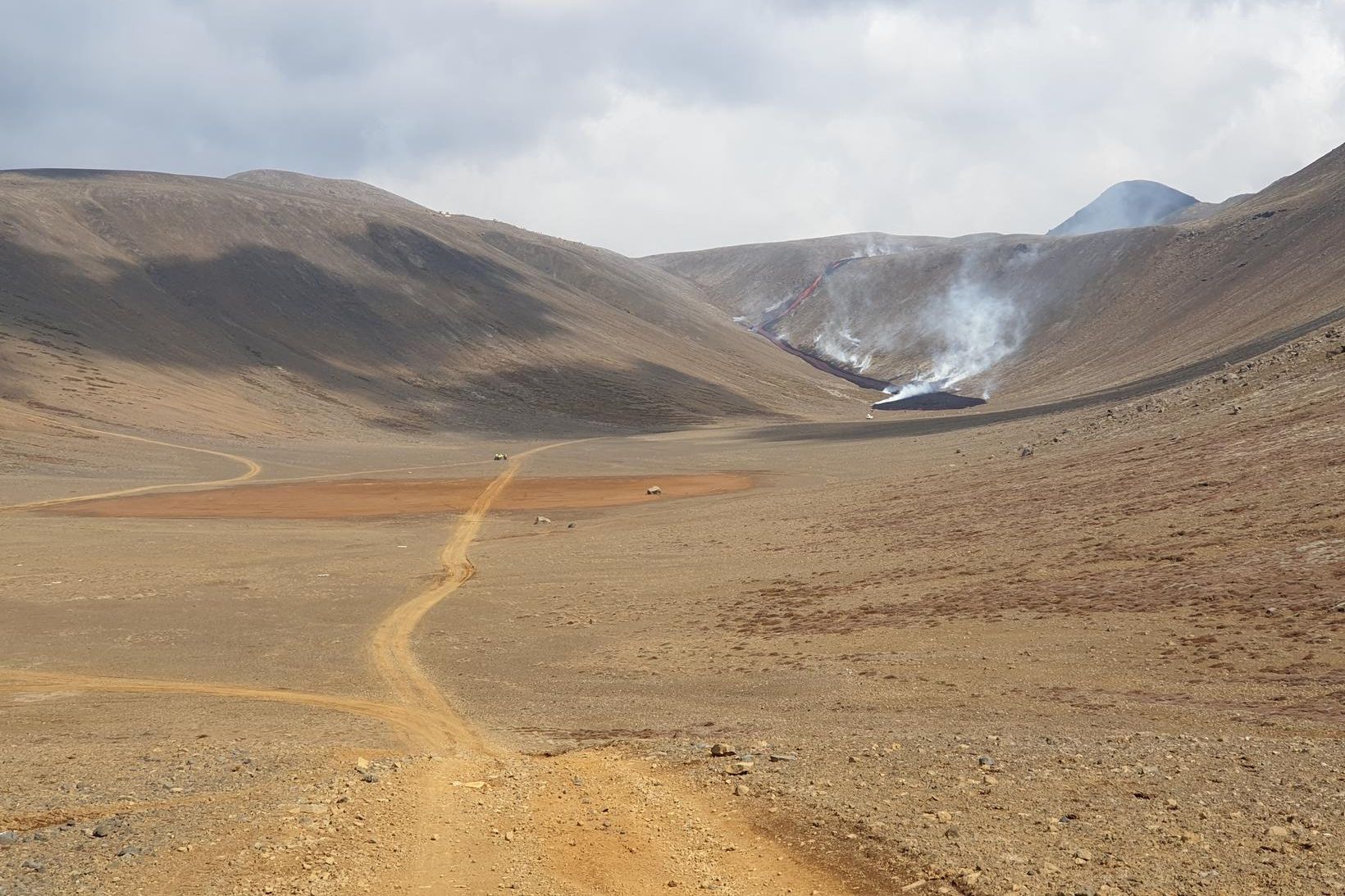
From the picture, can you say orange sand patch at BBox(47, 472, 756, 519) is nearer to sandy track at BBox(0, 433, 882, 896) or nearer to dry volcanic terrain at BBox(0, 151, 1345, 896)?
dry volcanic terrain at BBox(0, 151, 1345, 896)

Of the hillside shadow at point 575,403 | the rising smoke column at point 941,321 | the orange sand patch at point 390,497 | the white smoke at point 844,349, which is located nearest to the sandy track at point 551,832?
the orange sand patch at point 390,497

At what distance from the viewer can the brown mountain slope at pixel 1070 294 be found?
236 ft

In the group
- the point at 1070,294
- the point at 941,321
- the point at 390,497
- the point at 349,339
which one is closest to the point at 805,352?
Answer: the point at 941,321

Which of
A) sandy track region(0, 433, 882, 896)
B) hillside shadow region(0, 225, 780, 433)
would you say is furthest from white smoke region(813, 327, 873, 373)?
sandy track region(0, 433, 882, 896)

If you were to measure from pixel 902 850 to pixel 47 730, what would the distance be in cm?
952

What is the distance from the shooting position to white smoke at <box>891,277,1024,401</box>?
105000mm

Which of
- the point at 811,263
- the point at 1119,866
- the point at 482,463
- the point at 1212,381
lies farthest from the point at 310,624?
the point at 811,263

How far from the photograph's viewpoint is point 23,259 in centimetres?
7525

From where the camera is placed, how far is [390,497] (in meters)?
38.3

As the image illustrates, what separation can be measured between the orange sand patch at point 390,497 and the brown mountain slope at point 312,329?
72.7ft

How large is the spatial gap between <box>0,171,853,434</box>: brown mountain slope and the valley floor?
4133 cm

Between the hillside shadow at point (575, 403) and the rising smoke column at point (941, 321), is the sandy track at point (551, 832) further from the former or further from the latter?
the rising smoke column at point (941, 321)

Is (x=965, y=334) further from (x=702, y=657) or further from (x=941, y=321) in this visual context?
(x=702, y=657)

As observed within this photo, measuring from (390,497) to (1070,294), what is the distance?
9066 centimetres
